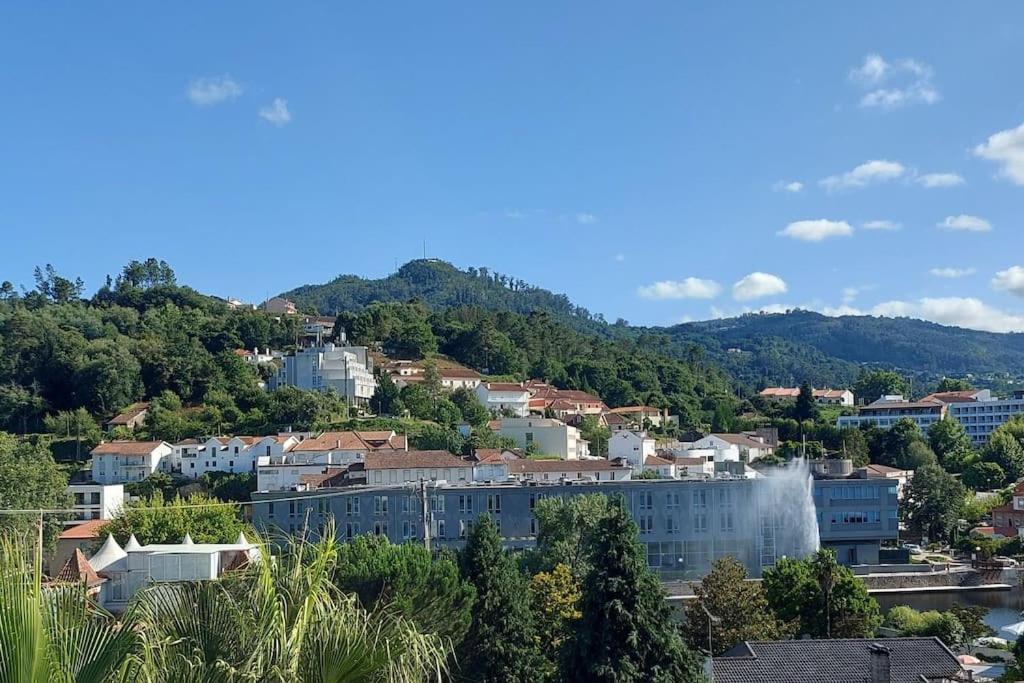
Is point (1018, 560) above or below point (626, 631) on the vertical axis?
below

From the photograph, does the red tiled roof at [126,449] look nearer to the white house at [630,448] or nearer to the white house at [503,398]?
the white house at [503,398]

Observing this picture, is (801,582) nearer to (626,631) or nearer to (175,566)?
(626,631)

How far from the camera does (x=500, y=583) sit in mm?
23281

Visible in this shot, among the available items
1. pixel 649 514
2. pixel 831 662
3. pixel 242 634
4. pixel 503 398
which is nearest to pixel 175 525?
pixel 649 514

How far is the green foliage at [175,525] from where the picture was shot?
3981cm

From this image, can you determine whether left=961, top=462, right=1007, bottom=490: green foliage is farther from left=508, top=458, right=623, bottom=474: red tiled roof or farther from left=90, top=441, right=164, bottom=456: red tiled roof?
left=90, top=441, right=164, bottom=456: red tiled roof

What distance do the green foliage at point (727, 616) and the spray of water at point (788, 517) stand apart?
17774mm

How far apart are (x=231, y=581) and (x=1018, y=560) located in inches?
2141

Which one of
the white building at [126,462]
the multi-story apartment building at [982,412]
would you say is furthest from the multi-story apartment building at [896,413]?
the white building at [126,462]

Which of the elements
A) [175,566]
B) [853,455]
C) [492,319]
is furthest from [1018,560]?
[492,319]

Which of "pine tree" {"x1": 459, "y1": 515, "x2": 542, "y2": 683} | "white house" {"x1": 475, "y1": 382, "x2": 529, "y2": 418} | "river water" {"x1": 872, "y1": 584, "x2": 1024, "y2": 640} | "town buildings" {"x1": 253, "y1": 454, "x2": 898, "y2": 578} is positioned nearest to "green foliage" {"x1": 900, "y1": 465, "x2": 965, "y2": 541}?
"river water" {"x1": 872, "y1": 584, "x2": 1024, "y2": 640}

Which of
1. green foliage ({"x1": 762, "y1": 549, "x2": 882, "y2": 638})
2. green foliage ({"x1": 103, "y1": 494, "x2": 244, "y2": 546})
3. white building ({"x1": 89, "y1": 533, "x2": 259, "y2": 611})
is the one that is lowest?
green foliage ({"x1": 762, "y1": 549, "x2": 882, "y2": 638})

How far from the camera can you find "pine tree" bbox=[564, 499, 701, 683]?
724 inches

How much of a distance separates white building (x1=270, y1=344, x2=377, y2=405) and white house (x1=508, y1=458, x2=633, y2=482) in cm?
3421
